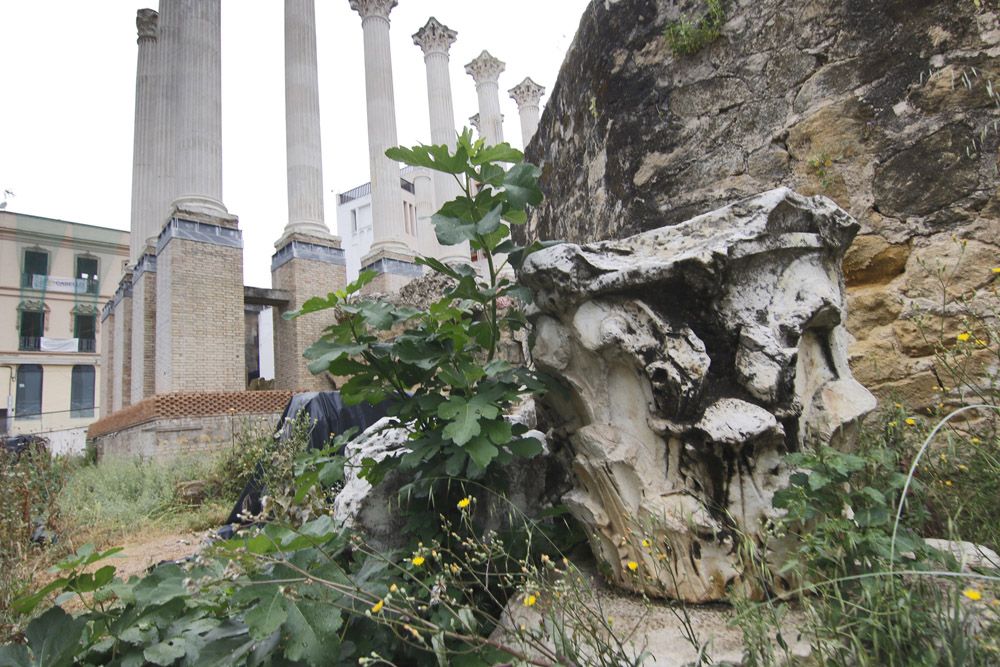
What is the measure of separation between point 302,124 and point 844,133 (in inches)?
657

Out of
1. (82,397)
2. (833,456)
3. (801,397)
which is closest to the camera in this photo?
(833,456)

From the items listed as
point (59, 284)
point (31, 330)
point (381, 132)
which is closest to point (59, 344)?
point (31, 330)

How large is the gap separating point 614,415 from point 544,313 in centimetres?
40

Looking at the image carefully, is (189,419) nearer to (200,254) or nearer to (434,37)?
(200,254)

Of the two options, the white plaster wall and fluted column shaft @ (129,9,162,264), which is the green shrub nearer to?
fluted column shaft @ (129,9,162,264)

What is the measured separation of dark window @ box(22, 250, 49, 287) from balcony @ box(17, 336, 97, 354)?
2.87 m

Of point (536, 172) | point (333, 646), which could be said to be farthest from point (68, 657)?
point (536, 172)

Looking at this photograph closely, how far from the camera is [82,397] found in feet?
94.0

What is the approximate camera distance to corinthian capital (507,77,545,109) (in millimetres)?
24266

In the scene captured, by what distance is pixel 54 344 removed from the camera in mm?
28484

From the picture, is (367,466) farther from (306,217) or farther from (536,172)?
(306,217)

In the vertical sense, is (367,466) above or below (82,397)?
below

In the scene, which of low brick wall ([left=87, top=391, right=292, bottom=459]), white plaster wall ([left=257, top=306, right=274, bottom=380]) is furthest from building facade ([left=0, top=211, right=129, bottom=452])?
low brick wall ([left=87, top=391, right=292, bottom=459])

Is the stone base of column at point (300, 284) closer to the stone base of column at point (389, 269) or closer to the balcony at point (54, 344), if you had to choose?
the stone base of column at point (389, 269)
